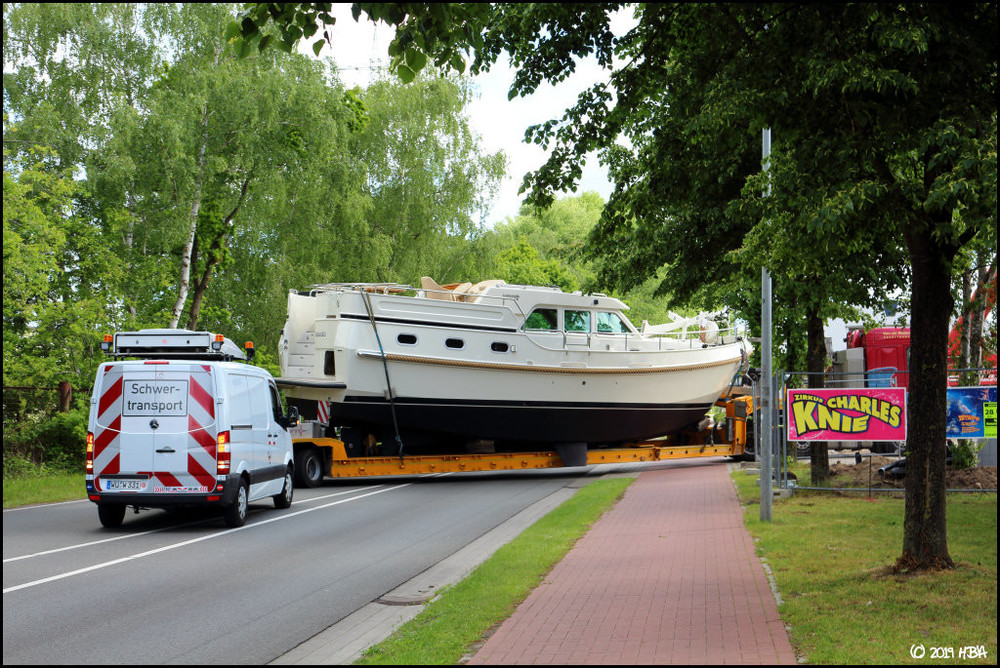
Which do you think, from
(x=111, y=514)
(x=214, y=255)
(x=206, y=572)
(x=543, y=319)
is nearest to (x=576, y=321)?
(x=543, y=319)

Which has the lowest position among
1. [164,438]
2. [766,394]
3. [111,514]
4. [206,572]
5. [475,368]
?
[206,572]

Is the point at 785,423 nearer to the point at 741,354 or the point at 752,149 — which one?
the point at 752,149

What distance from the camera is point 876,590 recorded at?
7.80 meters

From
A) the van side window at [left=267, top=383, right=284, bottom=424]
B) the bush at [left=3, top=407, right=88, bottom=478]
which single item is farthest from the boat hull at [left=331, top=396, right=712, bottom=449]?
the bush at [left=3, top=407, right=88, bottom=478]

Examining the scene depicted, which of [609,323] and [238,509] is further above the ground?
[609,323]

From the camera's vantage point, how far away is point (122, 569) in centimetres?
1024

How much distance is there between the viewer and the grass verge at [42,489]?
59.4 feet

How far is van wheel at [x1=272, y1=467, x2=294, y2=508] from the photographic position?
16.4 meters

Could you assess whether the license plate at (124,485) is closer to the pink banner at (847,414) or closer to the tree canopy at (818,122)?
the tree canopy at (818,122)

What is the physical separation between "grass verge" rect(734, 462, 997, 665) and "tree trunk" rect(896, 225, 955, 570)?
29 cm

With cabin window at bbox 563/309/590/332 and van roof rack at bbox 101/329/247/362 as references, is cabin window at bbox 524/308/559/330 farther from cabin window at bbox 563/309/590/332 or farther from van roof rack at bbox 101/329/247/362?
van roof rack at bbox 101/329/247/362

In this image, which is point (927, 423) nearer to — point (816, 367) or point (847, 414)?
point (847, 414)

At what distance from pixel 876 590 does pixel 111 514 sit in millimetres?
10530

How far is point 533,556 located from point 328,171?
83.6 feet
